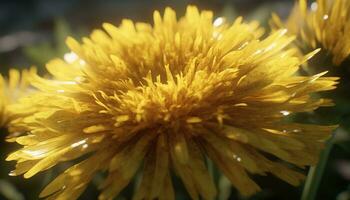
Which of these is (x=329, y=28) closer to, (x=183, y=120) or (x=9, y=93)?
(x=183, y=120)

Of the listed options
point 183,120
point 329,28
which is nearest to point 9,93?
point 183,120

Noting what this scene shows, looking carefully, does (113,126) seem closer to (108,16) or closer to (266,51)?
(266,51)

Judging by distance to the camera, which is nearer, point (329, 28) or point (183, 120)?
point (183, 120)

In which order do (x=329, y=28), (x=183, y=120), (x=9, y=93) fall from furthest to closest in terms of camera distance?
(x=9, y=93) → (x=329, y=28) → (x=183, y=120)

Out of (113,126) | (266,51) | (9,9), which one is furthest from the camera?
(9,9)

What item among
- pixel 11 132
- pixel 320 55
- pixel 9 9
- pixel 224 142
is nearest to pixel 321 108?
pixel 320 55

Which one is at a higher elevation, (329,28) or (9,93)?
(329,28)

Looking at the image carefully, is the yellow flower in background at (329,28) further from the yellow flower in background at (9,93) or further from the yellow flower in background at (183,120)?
the yellow flower in background at (9,93)

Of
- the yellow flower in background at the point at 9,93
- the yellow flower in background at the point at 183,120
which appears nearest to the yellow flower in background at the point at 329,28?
the yellow flower in background at the point at 183,120
